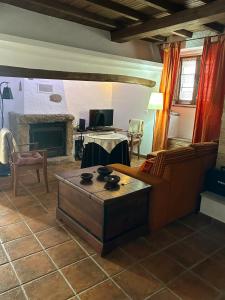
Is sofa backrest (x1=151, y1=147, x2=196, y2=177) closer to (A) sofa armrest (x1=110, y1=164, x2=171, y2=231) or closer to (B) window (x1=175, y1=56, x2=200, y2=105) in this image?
(A) sofa armrest (x1=110, y1=164, x2=171, y2=231)

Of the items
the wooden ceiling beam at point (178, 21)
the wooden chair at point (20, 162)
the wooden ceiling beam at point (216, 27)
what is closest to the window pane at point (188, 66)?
the wooden ceiling beam at point (216, 27)

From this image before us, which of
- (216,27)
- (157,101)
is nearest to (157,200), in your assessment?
(157,101)

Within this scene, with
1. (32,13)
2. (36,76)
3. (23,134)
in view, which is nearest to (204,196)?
(36,76)

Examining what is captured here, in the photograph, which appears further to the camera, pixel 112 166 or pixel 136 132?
pixel 136 132

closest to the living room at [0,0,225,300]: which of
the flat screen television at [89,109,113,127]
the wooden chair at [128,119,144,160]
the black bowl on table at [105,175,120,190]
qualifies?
the black bowl on table at [105,175,120,190]

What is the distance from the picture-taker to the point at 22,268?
2.02 meters

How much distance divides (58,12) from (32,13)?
341mm

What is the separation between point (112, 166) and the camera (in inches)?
123

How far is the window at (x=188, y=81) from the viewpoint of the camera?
4.99m

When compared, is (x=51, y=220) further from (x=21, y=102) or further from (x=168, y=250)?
(x=21, y=102)

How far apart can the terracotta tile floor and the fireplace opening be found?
2404 mm

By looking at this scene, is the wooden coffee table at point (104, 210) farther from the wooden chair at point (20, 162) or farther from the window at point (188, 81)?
the window at point (188, 81)

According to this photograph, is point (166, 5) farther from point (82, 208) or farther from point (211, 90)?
point (82, 208)

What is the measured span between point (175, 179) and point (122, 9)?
2.22 metres
